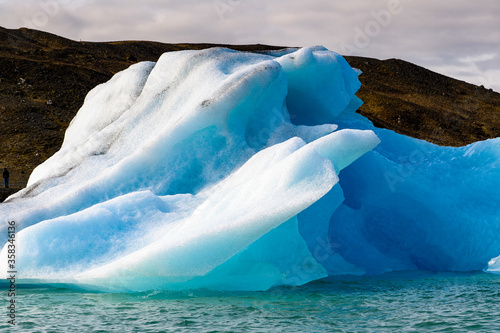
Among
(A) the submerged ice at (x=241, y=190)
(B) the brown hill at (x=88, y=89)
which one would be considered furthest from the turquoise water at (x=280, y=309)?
(B) the brown hill at (x=88, y=89)

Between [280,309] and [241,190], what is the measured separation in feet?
5.73

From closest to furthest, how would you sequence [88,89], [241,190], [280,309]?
1. [280,309]
2. [241,190]
3. [88,89]

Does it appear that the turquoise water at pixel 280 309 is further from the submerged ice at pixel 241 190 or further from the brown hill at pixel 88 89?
the brown hill at pixel 88 89

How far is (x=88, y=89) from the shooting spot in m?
32.6

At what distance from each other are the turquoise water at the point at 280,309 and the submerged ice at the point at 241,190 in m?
0.25

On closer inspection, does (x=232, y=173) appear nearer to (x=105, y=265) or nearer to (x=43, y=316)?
(x=105, y=265)

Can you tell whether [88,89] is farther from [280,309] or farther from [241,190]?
[280,309]

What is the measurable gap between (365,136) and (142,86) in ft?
17.9

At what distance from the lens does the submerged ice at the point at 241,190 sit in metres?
7.04

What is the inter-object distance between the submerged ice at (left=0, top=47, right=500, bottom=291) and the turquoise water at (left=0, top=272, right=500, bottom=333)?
9.9 inches

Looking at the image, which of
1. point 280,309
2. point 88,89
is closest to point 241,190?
point 280,309

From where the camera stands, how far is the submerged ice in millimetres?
7039

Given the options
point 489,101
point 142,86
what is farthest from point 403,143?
point 489,101

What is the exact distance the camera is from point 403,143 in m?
11.4
